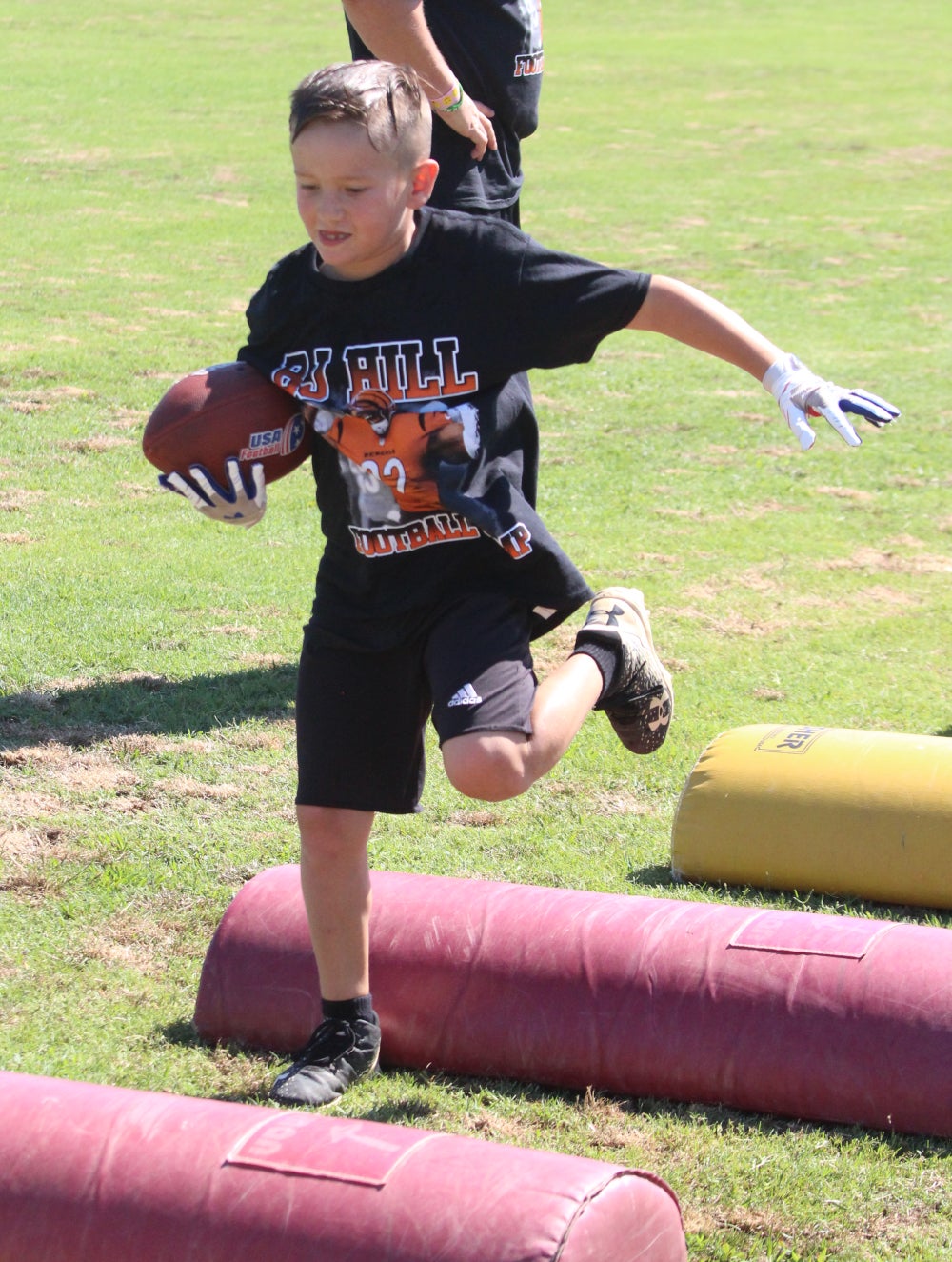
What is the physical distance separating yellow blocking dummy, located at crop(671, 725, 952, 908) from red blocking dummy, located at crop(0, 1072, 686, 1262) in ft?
6.16

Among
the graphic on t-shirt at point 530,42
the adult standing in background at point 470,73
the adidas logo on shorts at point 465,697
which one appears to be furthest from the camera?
the graphic on t-shirt at point 530,42

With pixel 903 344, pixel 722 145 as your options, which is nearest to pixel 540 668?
pixel 903 344

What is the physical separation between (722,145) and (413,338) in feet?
69.4

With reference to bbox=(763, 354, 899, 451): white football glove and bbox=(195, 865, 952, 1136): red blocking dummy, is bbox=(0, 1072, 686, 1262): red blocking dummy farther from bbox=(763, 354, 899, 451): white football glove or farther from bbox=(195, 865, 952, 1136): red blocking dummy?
bbox=(763, 354, 899, 451): white football glove

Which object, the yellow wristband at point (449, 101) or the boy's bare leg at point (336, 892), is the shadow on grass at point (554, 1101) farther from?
the yellow wristband at point (449, 101)

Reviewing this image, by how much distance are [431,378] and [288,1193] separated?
62.4 inches

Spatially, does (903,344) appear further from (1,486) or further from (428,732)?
(428,732)

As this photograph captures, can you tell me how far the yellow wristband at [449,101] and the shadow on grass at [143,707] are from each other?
219 cm

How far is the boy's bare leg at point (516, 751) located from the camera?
128 inches

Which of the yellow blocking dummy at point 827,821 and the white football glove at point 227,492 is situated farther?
the yellow blocking dummy at point 827,821

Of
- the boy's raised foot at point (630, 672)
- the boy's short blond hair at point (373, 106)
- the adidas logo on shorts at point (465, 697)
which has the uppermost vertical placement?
the boy's short blond hair at point (373, 106)

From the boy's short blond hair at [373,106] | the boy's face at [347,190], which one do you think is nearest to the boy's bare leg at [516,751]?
the boy's face at [347,190]

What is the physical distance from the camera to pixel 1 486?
8.46 m

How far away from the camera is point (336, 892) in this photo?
11.4 ft
